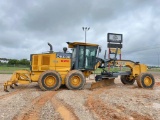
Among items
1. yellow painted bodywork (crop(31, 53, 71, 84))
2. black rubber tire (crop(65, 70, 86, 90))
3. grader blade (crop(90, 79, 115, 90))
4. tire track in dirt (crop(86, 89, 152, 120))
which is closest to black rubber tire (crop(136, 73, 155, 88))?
grader blade (crop(90, 79, 115, 90))

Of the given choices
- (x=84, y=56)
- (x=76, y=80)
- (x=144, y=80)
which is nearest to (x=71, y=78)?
(x=76, y=80)

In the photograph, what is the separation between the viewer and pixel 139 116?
7.91 meters

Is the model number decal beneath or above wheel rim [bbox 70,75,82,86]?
above

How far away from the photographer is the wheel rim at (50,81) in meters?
15.5

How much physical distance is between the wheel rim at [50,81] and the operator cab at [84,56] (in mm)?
2020

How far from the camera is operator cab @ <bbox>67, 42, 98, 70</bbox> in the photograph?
1702cm

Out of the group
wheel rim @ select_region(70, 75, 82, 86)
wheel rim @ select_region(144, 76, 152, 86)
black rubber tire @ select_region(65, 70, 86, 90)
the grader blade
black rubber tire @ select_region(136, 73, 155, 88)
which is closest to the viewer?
black rubber tire @ select_region(65, 70, 86, 90)

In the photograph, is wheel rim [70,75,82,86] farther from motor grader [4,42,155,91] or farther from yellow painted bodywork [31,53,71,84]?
yellow painted bodywork [31,53,71,84]

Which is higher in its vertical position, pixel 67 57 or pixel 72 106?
pixel 67 57

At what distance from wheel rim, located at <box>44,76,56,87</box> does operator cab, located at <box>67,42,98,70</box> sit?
202cm

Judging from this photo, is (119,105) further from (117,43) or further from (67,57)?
(117,43)

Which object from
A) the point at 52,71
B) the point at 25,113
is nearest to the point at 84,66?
the point at 52,71

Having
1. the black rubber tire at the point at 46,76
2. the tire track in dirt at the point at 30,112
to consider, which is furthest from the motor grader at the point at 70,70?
the tire track in dirt at the point at 30,112

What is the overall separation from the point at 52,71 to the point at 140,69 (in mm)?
6229
